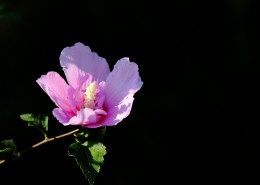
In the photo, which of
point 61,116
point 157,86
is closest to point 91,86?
point 61,116

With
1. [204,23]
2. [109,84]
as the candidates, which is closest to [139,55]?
[204,23]

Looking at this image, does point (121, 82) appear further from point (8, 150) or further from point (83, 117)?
point (8, 150)

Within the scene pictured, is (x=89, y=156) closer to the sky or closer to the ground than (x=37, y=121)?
closer to the ground

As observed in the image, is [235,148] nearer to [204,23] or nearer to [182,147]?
[182,147]

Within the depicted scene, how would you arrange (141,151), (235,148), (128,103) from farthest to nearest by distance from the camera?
(235,148)
(141,151)
(128,103)

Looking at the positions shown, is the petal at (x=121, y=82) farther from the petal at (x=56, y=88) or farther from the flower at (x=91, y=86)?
the petal at (x=56, y=88)

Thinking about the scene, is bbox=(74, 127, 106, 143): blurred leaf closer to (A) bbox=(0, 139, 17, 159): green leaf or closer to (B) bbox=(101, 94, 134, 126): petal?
(B) bbox=(101, 94, 134, 126): petal
